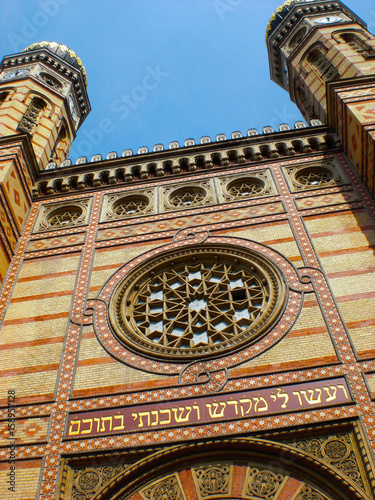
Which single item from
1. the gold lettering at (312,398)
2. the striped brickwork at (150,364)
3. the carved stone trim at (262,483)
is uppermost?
the striped brickwork at (150,364)

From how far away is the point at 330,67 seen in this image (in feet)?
43.4

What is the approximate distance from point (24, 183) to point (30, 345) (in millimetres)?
4266

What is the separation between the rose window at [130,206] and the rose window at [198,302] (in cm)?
191

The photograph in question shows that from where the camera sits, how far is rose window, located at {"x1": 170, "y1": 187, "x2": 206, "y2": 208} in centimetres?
961

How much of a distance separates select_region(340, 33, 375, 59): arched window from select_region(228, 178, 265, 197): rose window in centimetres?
483

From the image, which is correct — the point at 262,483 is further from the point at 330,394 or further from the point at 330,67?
the point at 330,67

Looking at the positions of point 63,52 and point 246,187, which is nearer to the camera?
point 246,187

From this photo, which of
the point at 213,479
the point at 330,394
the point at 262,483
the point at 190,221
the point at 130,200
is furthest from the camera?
the point at 130,200

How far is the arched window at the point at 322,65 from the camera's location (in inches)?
515

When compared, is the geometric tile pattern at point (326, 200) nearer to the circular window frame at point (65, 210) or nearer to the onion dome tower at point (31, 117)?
the circular window frame at point (65, 210)

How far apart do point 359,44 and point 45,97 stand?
8397 mm

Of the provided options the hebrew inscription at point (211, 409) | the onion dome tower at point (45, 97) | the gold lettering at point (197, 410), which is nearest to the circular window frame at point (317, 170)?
the hebrew inscription at point (211, 409)

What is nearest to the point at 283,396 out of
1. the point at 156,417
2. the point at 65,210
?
the point at 156,417

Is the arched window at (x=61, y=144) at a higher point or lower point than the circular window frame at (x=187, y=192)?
higher
